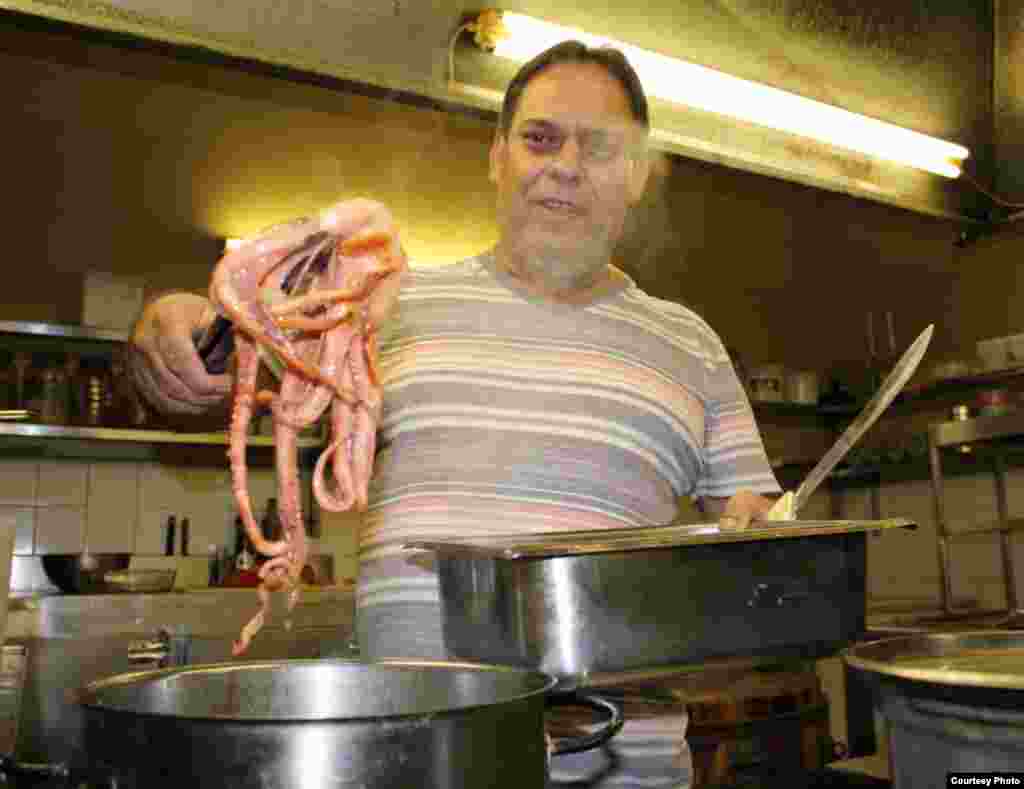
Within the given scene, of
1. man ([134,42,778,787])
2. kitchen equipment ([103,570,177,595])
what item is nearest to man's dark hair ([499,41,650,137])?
man ([134,42,778,787])

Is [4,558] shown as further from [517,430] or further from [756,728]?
[756,728]

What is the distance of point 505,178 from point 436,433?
16.3 inches

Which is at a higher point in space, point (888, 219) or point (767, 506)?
point (888, 219)

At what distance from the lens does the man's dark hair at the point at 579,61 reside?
1404 mm

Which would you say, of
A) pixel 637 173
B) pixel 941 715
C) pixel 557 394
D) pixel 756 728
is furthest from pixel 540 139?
pixel 756 728

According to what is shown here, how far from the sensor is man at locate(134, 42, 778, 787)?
117cm

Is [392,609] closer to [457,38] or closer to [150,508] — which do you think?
[457,38]

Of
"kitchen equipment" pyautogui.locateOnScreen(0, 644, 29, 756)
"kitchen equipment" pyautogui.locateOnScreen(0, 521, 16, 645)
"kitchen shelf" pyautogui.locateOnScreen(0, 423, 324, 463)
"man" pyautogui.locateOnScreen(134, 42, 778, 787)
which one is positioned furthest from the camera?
"kitchen shelf" pyautogui.locateOnScreen(0, 423, 324, 463)

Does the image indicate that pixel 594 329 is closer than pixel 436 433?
No

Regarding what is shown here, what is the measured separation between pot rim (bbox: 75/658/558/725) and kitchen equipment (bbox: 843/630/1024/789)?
25 cm

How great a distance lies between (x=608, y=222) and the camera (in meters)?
1.38

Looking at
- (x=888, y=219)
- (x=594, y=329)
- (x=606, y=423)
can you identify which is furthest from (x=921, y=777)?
(x=888, y=219)

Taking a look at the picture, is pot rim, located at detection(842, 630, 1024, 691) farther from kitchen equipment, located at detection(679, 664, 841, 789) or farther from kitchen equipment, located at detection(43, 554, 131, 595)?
kitchen equipment, located at detection(43, 554, 131, 595)

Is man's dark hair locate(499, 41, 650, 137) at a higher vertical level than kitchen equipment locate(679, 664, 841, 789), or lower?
higher
